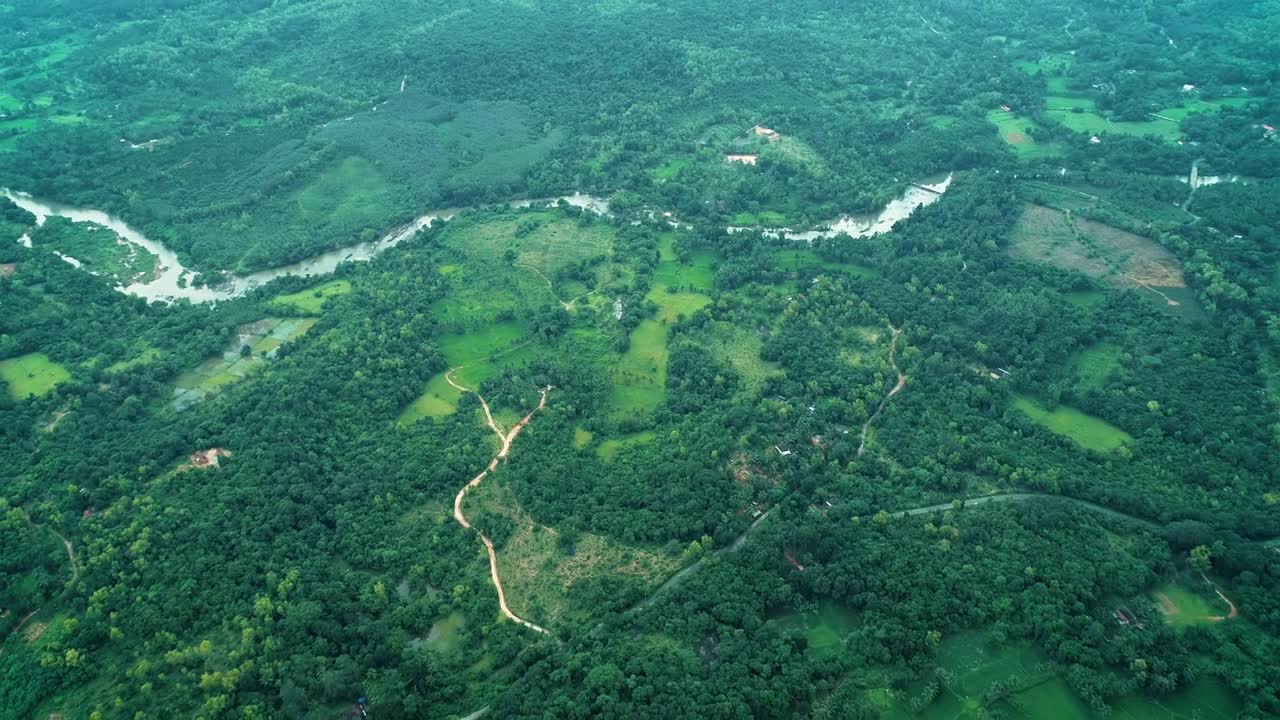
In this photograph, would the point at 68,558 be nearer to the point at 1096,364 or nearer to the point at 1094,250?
the point at 1096,364

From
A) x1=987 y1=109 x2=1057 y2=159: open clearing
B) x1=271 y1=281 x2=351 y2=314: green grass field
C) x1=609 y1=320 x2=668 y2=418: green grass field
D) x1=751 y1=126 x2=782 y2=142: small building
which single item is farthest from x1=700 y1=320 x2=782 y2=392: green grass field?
x1=987 y1=109 x2=1057 y2=159: open clearing

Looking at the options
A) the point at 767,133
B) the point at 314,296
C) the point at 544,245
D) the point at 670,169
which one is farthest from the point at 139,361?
the point at 767,133

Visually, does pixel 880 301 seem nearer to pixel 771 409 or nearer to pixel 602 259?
pixel 771 409

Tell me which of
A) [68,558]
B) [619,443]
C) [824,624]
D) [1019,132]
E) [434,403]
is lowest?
[434,403]

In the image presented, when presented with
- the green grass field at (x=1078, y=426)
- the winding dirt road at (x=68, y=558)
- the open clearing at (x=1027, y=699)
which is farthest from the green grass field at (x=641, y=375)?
the winding dirt road at (x=68, y=558)

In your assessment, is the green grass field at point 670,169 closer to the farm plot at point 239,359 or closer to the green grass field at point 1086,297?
the farm plot at point 239,359

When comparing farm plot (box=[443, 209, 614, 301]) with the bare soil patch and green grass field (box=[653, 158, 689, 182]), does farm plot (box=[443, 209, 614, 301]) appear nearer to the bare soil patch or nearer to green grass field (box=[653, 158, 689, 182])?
green grass field (box=[653, 158, 689, 182])

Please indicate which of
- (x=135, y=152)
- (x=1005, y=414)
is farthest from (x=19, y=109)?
(x=1005, y=414)
